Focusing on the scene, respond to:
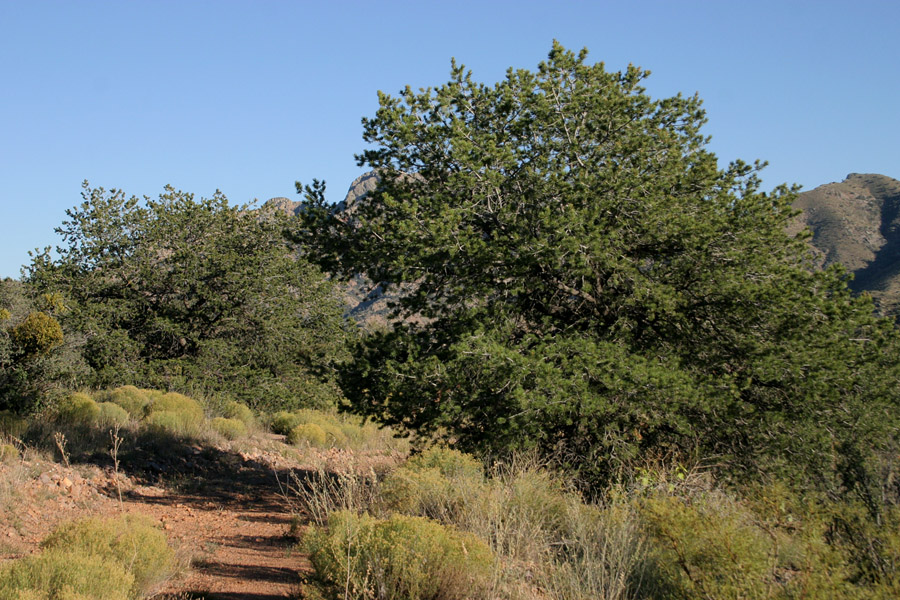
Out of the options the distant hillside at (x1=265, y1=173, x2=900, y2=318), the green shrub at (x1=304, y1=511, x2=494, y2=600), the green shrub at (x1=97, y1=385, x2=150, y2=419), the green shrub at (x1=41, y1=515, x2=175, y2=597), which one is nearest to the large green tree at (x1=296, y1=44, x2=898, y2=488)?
the green shrub at (x1=304, y1=511, x2=494, y2=600)

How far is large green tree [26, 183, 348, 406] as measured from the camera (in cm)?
1888

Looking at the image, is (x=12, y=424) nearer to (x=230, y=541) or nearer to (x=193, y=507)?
(x=193, y=507)

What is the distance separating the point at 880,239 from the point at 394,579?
69.0m

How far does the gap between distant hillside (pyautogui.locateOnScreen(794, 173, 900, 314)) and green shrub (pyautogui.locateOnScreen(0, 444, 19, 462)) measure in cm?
4698

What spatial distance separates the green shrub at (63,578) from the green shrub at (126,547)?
0.43 metres

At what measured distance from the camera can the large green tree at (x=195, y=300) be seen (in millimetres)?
18875

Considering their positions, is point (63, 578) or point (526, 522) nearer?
point (63, 578)

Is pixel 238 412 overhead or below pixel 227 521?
overhead

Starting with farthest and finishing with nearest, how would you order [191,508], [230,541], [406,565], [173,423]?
[173,423] < [191,508] < [230,541] < [406,565]

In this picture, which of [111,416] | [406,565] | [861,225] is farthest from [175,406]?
[861,225]

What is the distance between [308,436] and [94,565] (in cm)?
1198

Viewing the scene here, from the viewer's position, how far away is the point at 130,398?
15.9m

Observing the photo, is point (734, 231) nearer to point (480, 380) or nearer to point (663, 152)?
point (663, 152)

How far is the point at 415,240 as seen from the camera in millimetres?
9016
